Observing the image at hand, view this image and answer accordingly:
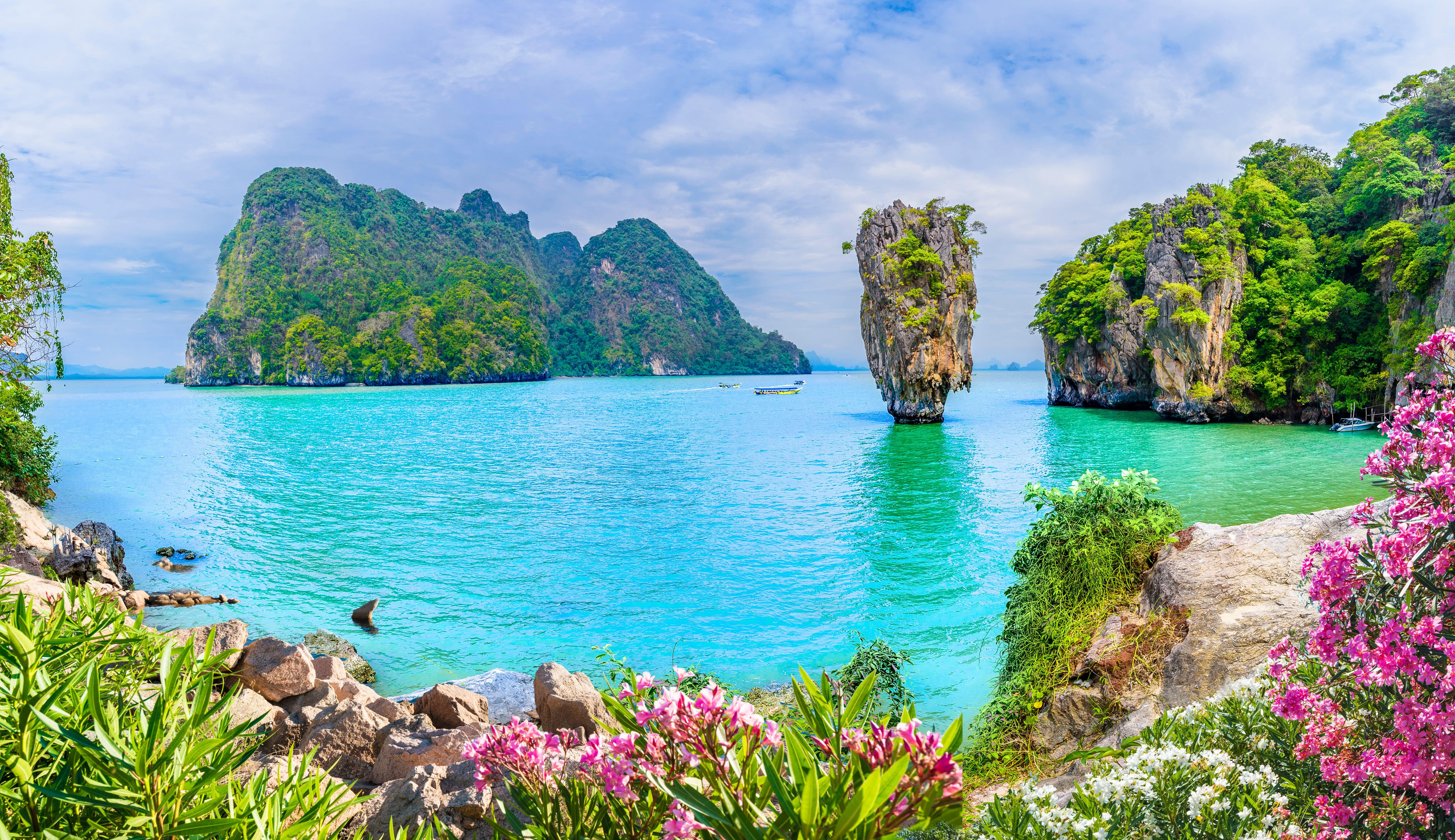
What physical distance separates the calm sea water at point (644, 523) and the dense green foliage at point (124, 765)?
7.39 metres

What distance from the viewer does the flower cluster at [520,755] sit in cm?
189

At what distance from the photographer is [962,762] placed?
5391 mm

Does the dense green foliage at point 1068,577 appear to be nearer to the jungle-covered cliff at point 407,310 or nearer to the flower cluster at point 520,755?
the flower cluster at point 520,755

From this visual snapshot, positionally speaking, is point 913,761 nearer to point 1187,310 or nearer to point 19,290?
point 19,290

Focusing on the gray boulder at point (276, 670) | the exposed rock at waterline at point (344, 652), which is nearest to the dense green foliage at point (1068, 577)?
the gray boulder at point (276, 670)

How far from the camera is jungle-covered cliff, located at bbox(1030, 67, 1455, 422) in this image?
33.1 metres

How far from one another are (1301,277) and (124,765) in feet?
175

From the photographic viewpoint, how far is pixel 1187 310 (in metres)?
39.7

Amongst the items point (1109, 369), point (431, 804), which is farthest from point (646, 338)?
point (431, 804)

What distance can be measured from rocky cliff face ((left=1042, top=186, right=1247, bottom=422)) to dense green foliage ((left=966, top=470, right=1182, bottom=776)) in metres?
41.8

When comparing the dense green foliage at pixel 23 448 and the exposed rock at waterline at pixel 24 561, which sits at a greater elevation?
the dense green foliage at pixel 23 448

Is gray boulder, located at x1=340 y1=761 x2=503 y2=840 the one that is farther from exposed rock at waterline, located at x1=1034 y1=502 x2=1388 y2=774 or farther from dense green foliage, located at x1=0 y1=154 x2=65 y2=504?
dense green foliage, located at x1=0 y1=154 x2=65 y2=504

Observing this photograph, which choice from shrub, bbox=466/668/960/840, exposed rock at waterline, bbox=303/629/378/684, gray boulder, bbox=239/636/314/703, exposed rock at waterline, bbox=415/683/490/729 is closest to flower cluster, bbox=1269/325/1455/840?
shrub, bbox=466/668/960/840

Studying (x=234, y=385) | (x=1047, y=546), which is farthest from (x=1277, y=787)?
(x=234, y=385)
